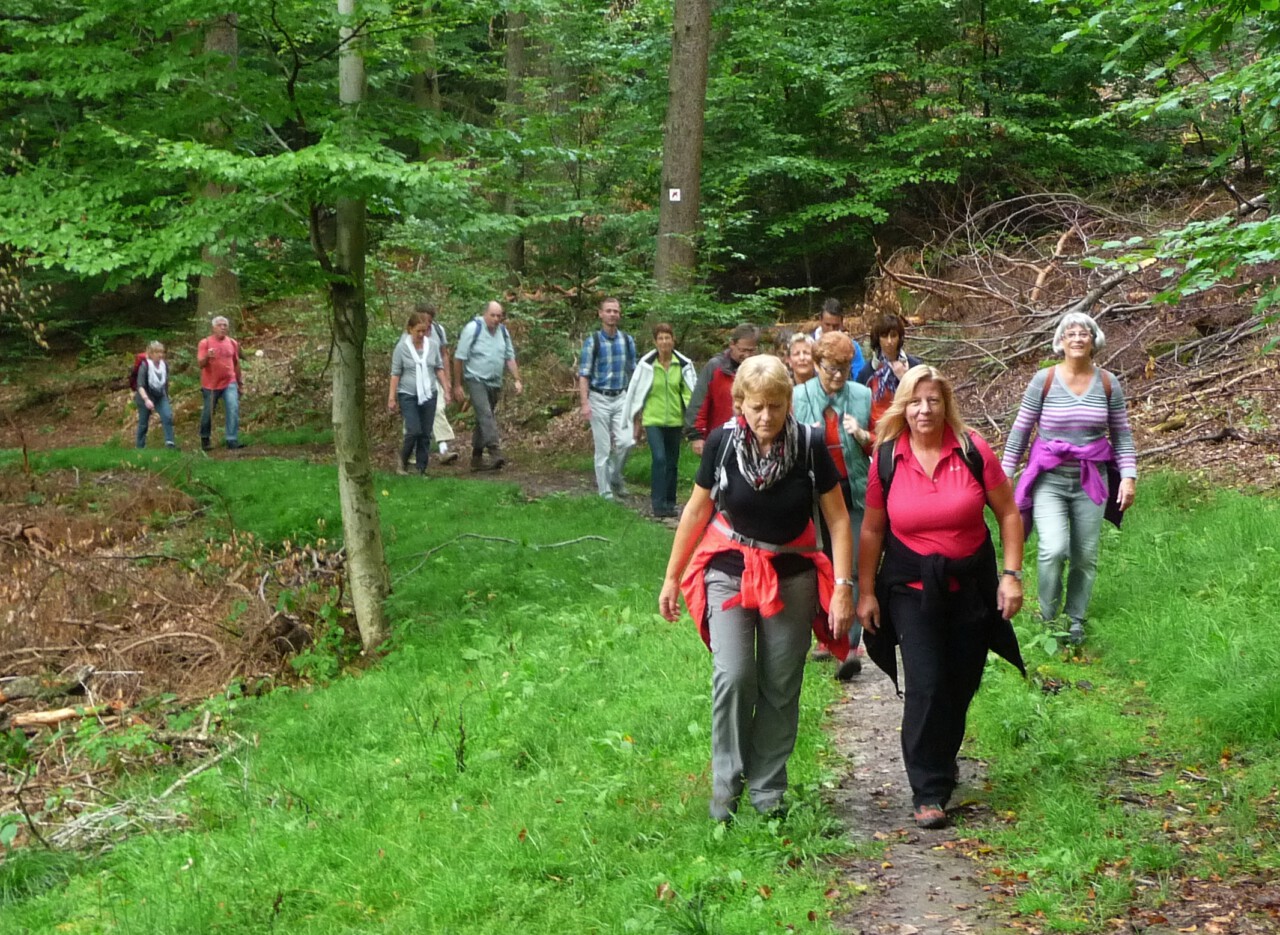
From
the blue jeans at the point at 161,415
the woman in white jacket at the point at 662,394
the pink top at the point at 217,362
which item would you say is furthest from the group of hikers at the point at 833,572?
the blue jeans at the point at 161,415

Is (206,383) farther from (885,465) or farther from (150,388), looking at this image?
(885,465)

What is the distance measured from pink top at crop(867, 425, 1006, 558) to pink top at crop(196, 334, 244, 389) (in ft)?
47.9

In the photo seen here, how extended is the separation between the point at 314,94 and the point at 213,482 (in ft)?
22.0

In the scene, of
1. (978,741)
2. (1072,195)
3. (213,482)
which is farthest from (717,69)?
(978,741)

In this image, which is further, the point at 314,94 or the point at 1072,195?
the point at 1072,195

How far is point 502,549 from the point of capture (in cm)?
1152

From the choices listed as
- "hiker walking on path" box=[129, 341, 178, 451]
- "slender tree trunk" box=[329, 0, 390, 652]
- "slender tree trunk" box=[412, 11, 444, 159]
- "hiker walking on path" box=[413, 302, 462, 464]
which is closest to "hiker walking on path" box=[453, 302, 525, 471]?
"hiker walking on path" box=[413, 302, 462, 464]

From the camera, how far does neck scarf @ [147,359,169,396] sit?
18438mm

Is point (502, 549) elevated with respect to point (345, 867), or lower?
elevated

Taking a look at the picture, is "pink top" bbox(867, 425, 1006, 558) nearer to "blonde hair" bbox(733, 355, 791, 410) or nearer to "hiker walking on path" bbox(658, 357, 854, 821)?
"hiker walking on path" bbox(658, 357, 854, 821)

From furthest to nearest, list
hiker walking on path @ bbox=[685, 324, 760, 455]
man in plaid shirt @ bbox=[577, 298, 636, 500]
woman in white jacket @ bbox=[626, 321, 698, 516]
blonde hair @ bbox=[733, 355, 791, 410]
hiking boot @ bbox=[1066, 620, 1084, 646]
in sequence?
man in plaid shirt @ bbox=[577, 298, 636, 500]
woman in white jacket @ bbox=[626, 321, 698, 516]
hiker walking on path @ bbox=[685, 324, 760, 455]
hiking boot @ bbox=[1066, 620, 1084, 646]
blonde hair @ bbox=[733, 355, 791, 410]

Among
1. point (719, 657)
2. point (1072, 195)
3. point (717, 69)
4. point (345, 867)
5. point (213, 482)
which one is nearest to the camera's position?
point (719, 657)

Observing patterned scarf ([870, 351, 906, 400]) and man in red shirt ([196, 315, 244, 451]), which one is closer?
patterned scarf ([870, 351, 906, 400])

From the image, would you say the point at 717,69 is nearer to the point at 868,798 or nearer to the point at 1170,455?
the point at 1170,455
